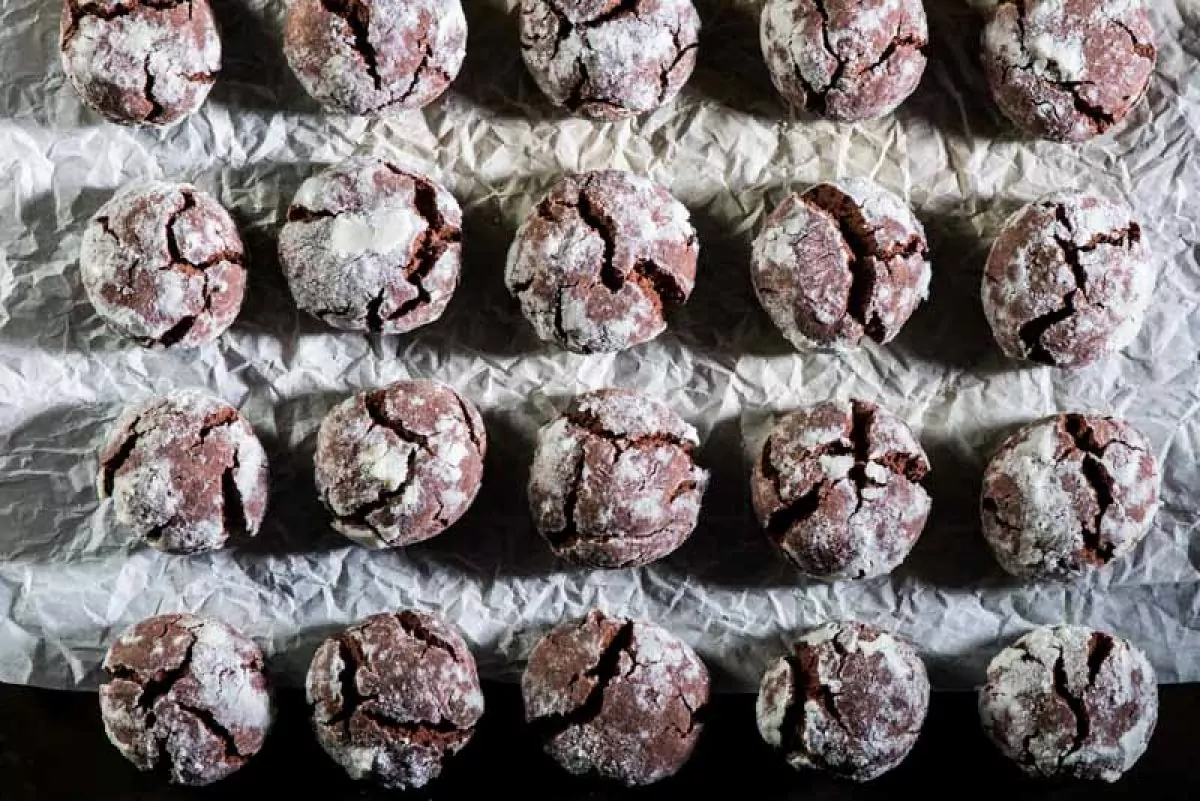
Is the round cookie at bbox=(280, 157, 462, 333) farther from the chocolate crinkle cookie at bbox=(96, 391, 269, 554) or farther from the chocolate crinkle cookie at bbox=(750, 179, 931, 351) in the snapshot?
the chocolate crinkle cookie at bbox=(750, 179, 931, 351)

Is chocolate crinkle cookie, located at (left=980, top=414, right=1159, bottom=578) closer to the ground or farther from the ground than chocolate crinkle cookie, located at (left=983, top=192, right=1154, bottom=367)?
closer to the ground

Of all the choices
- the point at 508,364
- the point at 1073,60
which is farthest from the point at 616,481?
the point at 1073,60

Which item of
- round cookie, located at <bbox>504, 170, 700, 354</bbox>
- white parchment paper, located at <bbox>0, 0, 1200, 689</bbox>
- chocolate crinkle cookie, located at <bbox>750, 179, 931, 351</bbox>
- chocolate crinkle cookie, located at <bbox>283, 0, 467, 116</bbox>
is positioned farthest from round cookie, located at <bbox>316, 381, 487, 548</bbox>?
chocolate crinkle cookie, located at <bbox>750, 179, 931, 351</bbox>

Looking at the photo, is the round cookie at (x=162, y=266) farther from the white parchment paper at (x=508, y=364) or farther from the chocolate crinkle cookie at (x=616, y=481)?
the chocolate crinkle cookie at (x=616, y=481)

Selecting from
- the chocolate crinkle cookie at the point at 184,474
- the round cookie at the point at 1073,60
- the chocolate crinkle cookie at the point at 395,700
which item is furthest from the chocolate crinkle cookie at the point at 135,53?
the round cookie at the point at 1073,60

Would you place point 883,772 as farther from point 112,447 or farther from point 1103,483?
point 112,447

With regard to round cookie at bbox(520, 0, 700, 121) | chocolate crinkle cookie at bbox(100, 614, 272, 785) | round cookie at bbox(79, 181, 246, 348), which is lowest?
chocolate crinkle cookie at bbox(100, 614, 272, 785)
